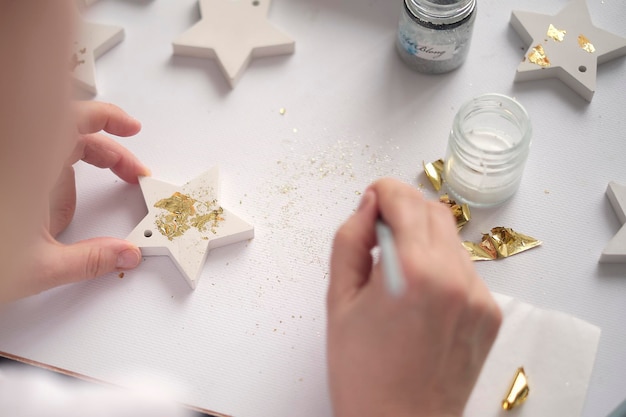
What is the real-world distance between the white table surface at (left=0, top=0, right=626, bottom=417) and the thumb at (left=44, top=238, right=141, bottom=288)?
2 centimetres

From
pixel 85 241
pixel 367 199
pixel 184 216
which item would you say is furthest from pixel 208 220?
pixel 367 199

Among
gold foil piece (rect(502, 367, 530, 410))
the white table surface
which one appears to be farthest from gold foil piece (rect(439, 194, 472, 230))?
gold foil piece (rect(502, 367, 530, 410))

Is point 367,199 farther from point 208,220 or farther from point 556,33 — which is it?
point 556,33

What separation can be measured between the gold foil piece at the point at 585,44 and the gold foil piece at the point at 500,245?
0.96 feet

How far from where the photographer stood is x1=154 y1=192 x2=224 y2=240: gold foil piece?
30.7 inches

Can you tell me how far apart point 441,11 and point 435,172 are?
20 cm

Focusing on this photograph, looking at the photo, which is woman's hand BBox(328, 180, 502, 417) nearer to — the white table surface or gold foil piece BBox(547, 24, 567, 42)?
the white table surface

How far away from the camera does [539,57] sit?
34.6 inches

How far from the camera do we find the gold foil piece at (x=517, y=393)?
2.16 ft

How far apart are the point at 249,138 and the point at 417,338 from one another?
41 cm

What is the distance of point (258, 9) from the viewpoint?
3.08 ft

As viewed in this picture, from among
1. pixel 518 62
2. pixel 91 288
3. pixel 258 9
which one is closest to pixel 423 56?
pixel 518 62

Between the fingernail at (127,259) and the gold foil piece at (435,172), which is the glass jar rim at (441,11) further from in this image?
the fingernail at (127,259)

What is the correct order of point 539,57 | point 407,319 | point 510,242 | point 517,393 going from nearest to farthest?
point 407,319, point 517,393, point 510,242, point 539,57
